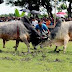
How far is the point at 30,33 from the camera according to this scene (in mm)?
14375

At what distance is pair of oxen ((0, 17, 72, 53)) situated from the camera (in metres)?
14.0

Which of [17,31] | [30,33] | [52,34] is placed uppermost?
[17,31]

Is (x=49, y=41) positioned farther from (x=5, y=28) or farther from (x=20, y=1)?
(x=20, y=1)

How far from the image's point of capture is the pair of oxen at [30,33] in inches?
551

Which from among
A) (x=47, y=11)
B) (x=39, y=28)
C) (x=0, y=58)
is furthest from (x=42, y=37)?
(x=47, y=11)

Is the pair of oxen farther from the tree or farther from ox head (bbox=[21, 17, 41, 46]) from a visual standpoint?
the tree

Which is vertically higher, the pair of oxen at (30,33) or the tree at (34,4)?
the pair of oxen at (30,33)

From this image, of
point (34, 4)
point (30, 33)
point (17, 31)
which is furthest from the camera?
point (34, 4)

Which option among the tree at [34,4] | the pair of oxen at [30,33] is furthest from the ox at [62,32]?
the tree at [34,4]

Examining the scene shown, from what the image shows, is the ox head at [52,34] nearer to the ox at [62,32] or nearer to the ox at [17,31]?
the ox at [62,32]

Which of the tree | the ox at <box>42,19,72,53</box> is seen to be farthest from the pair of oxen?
the tree

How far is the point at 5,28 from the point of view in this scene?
13930 mm

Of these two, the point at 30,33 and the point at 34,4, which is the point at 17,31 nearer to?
the point at 30,33

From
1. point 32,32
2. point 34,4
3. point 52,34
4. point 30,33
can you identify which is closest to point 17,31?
point 30,33
